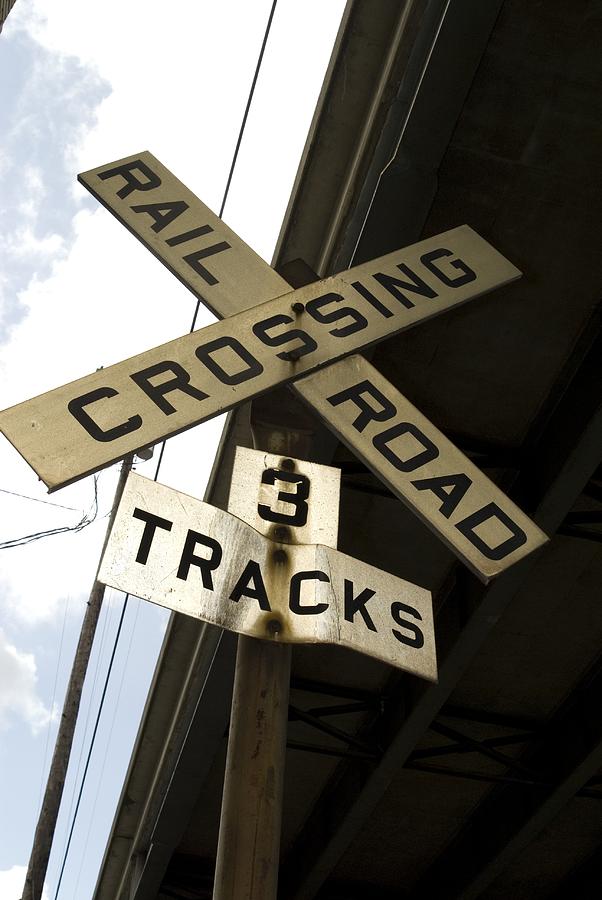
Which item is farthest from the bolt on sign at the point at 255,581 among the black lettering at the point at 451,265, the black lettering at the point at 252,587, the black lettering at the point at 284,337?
the black lettering at the point at 451,265

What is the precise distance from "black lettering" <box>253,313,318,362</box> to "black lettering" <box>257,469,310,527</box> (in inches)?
18.2

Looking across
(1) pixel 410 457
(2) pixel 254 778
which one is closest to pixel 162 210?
(1) pixel 410 457

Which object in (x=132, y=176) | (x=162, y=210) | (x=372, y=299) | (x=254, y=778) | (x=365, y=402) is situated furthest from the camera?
(x=132, y=176)

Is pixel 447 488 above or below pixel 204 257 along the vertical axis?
below

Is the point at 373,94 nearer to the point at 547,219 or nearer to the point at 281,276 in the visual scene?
the point at 547,219

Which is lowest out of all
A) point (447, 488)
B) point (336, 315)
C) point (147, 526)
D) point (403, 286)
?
point (147, 526)

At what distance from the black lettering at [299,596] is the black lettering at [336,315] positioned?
109 cm

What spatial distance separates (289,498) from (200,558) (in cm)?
52

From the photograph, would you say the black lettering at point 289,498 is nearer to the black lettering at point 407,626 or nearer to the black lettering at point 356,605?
the black lettering at point 356,605

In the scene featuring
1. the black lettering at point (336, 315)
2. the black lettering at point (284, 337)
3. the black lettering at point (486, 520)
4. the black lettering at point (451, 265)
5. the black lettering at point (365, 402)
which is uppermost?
the black lettering at point (451, 265)

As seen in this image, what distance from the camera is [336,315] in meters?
3.91

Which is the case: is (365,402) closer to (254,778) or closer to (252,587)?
(252,587)

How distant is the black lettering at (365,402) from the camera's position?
12.1 ft

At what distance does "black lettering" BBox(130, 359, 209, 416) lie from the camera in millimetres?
3406
